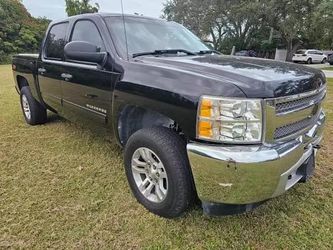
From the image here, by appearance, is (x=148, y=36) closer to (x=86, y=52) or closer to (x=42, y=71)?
(x=86, y=52)

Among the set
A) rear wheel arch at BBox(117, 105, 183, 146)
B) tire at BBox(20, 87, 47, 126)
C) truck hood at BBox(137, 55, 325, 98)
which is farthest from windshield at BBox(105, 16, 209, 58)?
tire at BBox(20, 87, 47, 126)

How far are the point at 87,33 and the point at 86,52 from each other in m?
0.70

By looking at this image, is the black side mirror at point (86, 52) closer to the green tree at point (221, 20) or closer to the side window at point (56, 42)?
the side window at point (56, 42)

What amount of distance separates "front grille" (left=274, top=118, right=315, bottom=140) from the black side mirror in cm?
182

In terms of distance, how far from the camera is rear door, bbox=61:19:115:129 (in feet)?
10.6

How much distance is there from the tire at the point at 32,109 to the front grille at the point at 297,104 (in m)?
4.20

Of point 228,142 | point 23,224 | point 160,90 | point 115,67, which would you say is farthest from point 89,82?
point 228,142

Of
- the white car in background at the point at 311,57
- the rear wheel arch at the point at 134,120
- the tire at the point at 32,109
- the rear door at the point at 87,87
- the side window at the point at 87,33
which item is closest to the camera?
the rear wheel arch at the point at 134,120

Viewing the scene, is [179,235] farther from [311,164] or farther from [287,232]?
[311,164]

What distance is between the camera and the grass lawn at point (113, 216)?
250 cm

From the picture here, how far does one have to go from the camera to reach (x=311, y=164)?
2.69 meters

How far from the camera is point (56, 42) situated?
4391 millimetres

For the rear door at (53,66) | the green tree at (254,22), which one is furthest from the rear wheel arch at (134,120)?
Answer: the green tree at (254,22)

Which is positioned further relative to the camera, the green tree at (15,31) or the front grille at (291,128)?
the green tree at (15,31)
